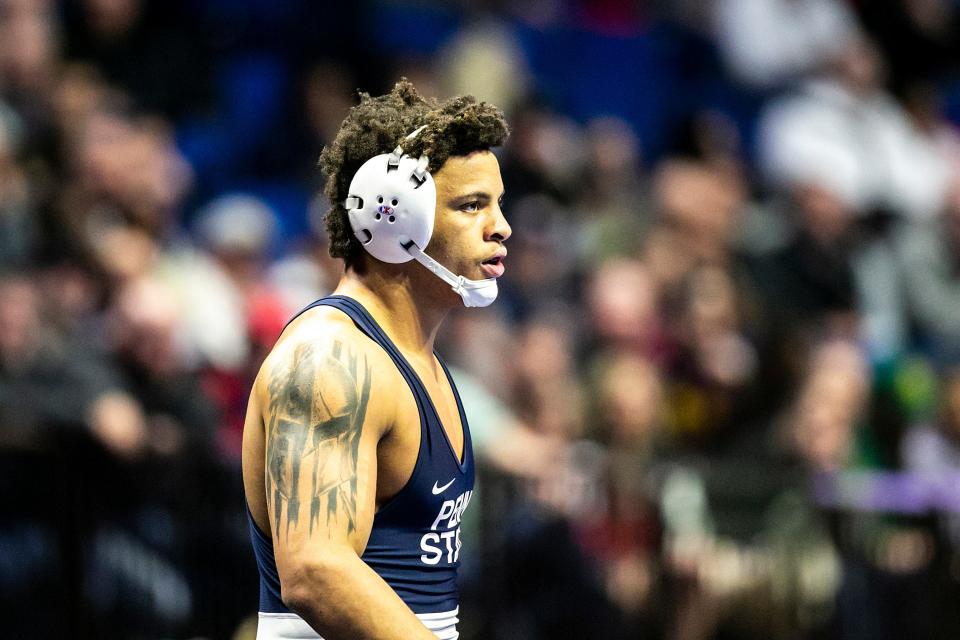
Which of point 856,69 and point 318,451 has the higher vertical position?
point 856,69

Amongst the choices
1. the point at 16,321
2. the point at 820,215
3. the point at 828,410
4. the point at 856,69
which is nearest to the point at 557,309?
the point at 828,410

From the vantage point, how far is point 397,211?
3.83 metres

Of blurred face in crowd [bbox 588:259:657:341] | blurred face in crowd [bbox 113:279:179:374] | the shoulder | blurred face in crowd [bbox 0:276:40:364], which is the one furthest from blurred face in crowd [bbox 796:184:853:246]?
the shoulder

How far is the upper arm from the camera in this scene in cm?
350

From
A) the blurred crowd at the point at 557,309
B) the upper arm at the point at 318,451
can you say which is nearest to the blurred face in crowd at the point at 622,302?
the blurred crowd at the point at 557,309

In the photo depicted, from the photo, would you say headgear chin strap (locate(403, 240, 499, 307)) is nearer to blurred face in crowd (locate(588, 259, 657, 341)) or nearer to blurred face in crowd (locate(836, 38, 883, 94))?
blurred face in crowd (locate(588, 259, 657, 341))


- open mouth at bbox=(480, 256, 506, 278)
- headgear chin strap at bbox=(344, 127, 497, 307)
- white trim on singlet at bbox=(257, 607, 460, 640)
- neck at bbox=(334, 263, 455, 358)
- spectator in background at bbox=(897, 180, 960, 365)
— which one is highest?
spectator in background at bbox=(897, 180, 960, 365)

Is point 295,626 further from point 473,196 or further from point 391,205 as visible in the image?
point 473,196

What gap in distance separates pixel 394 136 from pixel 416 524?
1.03 metres

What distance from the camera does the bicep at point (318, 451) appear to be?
138 inches

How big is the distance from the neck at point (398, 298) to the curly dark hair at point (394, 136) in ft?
0.25

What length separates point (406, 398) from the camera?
3.78 m

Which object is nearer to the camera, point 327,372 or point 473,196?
point 327,372

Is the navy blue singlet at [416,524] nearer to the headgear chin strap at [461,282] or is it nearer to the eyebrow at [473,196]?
the headgear chin strap at [461,282]
